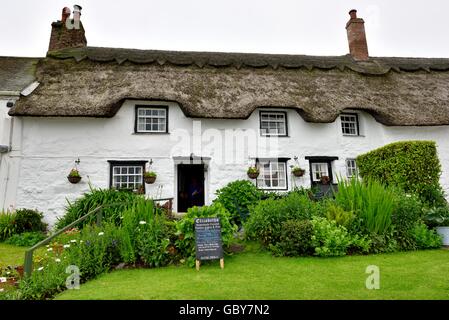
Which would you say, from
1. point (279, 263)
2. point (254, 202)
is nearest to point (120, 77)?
point (254, 202)

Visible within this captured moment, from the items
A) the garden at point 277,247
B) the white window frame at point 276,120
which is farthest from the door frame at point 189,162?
the garden at point 277,247

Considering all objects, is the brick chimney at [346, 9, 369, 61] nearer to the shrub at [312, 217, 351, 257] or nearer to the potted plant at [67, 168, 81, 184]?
the shrub at [312, 217, 351, 257]

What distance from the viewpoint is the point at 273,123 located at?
12.4 metres

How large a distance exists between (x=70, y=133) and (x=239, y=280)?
30.1 feet

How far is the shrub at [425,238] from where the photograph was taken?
6.64 m

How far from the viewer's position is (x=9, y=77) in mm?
12164

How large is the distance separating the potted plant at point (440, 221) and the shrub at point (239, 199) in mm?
4690

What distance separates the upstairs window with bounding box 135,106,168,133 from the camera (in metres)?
11.5

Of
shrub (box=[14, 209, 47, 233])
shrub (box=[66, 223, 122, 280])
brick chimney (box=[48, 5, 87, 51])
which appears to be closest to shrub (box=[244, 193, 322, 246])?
shrub (box=[66, 223, 122, 280])

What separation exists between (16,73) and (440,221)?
1632cm

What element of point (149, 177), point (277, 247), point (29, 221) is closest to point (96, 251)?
point (277, 247)

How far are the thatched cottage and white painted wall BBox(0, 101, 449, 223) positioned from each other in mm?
38

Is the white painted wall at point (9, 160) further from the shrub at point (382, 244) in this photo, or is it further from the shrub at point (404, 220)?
the shrub at point (404, 220)

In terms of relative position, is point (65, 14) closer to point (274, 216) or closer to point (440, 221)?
point (274, 216)
